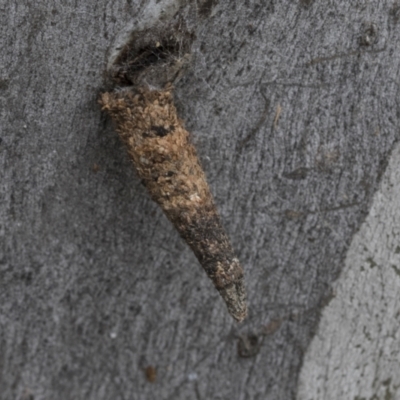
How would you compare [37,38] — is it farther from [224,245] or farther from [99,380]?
[99,380]

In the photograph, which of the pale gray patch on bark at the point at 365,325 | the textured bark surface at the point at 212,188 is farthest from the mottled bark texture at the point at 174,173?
the pale gray patch on bark at the point at 365,325

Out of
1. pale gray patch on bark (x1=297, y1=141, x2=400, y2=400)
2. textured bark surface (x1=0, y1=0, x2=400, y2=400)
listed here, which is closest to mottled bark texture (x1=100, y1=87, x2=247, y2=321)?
textured bark surface (x1=0, y1=0, x2=400, y2=400)

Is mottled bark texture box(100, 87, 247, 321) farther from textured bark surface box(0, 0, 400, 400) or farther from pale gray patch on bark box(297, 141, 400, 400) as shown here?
pale gray patch on bark box(297, 141, 400, 400)

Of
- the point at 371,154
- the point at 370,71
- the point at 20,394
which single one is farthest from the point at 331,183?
the point at 20,394

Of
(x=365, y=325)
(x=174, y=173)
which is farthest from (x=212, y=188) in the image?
(x=365, y=325)

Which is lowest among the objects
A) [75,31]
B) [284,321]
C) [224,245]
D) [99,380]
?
[284,321]

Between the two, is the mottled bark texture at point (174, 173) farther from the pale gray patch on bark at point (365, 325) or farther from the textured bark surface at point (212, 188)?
the pale gray patch on bark at point (365, 325)
